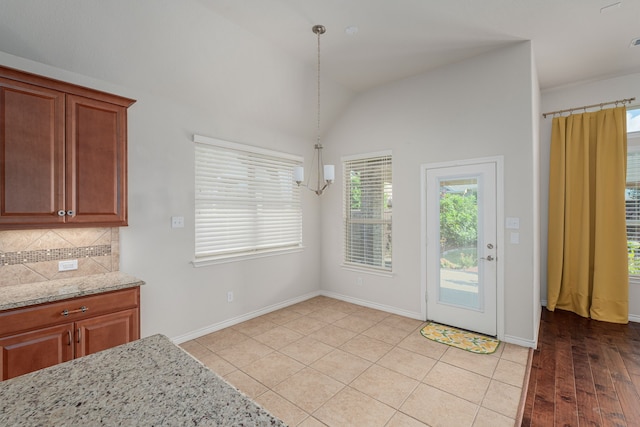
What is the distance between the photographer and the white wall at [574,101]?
402 centimetres

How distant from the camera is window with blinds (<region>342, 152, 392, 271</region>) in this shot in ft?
14.6

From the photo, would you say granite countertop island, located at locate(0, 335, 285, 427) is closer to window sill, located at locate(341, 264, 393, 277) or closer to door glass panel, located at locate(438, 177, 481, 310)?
door glass panel, located at locate(438, 177, 481, 310)

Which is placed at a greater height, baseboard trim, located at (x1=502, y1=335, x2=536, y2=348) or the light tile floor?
baseboard trim, located at (x1=502, y1=335, x2=536, y2=348)

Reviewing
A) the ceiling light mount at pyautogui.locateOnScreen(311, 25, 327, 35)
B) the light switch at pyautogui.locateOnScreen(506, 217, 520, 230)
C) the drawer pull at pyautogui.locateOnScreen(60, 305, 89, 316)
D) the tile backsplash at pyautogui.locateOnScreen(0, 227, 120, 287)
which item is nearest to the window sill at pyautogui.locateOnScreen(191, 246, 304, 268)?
the tile backsplash at pyautogui.locateOnScreen(0, 227, 120, 287)

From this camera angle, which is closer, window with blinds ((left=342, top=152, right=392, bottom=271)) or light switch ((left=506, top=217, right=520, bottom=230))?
light switch ((left=506, top=217, right=520, bottom=230))

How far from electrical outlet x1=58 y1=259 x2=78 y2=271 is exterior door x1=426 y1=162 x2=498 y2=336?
12.6 ft

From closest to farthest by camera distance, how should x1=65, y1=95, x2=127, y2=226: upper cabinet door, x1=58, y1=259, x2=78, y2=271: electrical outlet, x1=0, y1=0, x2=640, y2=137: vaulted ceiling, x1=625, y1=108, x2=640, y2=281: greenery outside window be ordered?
x1=65, y1=95, x2=127, y2=226: upper cabinet door → x1=0, y1=0, x2=640, y2=137: vaulted ceiling → x1=58, y1=259, x2=78, y2=271: electrical outlet → x1=625, y1=108, x2=640, y2=281: greenery outside window

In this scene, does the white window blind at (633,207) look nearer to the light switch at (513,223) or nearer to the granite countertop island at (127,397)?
the light switch at (513,223)

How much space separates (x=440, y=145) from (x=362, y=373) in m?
2.84

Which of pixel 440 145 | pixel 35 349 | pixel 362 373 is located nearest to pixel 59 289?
pixel 35 349

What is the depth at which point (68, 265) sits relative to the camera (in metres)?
2.65

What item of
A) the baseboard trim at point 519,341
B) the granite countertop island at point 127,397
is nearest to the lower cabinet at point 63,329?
the granite countertop island at point 127,397

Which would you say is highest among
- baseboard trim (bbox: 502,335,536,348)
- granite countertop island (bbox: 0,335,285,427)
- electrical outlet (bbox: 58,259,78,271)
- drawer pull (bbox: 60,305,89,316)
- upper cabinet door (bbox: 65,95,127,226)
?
upper cabinet door (bbox: 65,95,127,226)

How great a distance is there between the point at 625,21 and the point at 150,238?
16.8 ft
